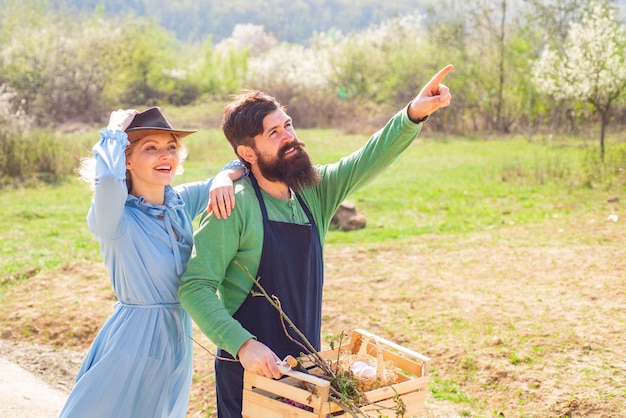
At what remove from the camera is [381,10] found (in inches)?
5989

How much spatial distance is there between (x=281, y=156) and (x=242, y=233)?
0.35 meters

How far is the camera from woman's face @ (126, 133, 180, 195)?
3.17 m

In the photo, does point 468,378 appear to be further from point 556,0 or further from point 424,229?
point 556,0

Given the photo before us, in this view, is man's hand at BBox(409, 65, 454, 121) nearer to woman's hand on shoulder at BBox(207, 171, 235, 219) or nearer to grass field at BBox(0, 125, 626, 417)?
woman's hand on shoulder at BBox(207, 171, 235, 219)

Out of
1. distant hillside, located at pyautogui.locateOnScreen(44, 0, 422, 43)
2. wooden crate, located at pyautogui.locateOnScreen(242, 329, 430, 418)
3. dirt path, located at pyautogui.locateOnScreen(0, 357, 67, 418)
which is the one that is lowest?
dirt path, located at pyautogui.locateOnScreen(0, 357, 67, 418)

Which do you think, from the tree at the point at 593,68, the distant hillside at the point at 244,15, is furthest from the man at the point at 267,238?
the distant hillside at the point at 244,15

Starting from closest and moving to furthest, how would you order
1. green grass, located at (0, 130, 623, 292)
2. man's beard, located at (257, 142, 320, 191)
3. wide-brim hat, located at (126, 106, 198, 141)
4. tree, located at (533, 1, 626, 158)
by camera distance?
1. man's beard, located at (257, 142, 320, 191)
2. wide-brim hat, located at (126, 106, 198, 141)
3. green grass, located at (0, 130, 623, 292)
4. tree, located at (533, 1, 626, 158)

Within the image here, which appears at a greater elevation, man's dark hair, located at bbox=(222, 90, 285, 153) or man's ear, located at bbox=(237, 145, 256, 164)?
man's dark hair, located at bbox=(222, 90, 285, 153)

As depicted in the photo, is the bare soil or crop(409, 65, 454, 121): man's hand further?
the bare soil

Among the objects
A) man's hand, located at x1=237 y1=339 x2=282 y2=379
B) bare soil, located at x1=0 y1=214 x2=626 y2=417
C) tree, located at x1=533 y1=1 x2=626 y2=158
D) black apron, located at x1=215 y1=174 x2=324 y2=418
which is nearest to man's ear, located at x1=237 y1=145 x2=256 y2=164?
black apron, located at x1=215 y1=174 x2=324 y2=418

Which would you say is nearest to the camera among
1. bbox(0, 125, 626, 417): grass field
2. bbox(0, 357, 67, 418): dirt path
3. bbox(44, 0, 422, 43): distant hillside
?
bbox(0, 357, 67, 418): dirt path

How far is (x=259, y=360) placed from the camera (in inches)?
101

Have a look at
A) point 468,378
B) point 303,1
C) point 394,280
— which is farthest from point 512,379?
point 303,1

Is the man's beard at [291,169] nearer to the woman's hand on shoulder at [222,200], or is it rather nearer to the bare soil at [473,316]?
the woman's hand on shoulder at [222,200]
